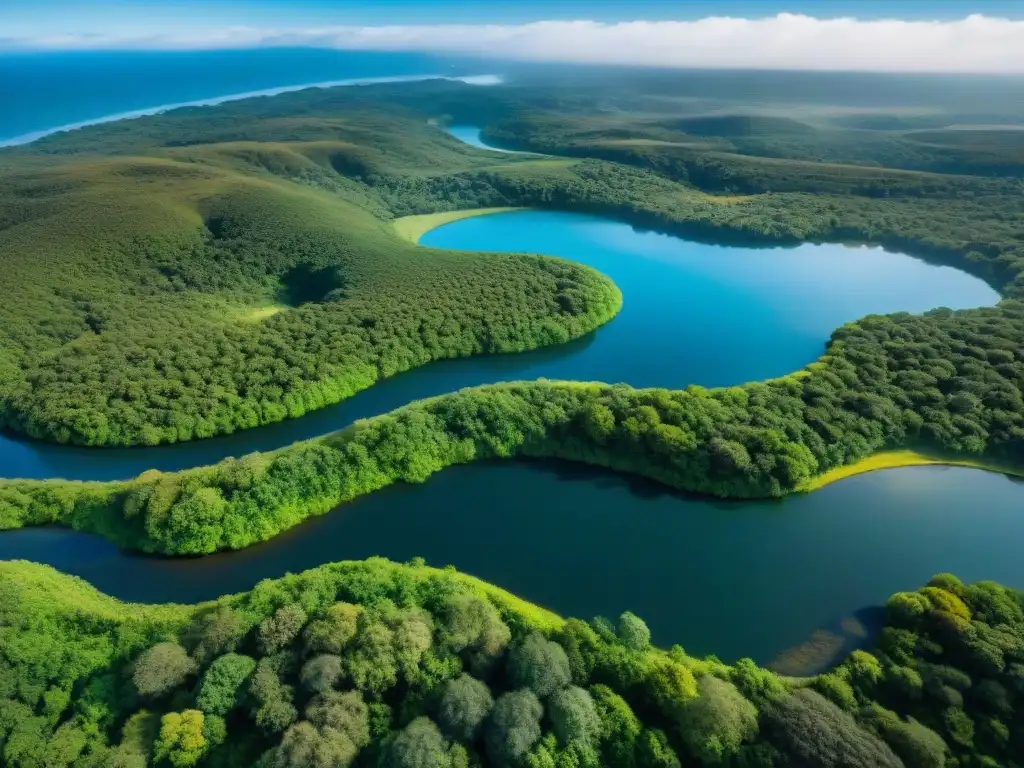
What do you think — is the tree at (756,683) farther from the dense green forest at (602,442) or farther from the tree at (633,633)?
the dense green forest at (602,442)

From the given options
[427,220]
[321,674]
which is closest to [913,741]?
[321,674]

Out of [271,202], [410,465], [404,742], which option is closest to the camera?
[404,742]

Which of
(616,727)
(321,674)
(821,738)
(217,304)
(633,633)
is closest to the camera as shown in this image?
(821,738)

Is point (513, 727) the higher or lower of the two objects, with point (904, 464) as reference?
higher

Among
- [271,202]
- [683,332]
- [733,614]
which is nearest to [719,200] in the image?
[683,332]

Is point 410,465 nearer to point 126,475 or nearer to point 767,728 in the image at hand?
point 126,475

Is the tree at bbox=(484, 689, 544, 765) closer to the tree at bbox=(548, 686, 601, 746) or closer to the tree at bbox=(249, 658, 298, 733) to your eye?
the tree at bbox=(548, 686, 601, 746)

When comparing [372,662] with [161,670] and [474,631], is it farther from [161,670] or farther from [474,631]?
[161,670]
